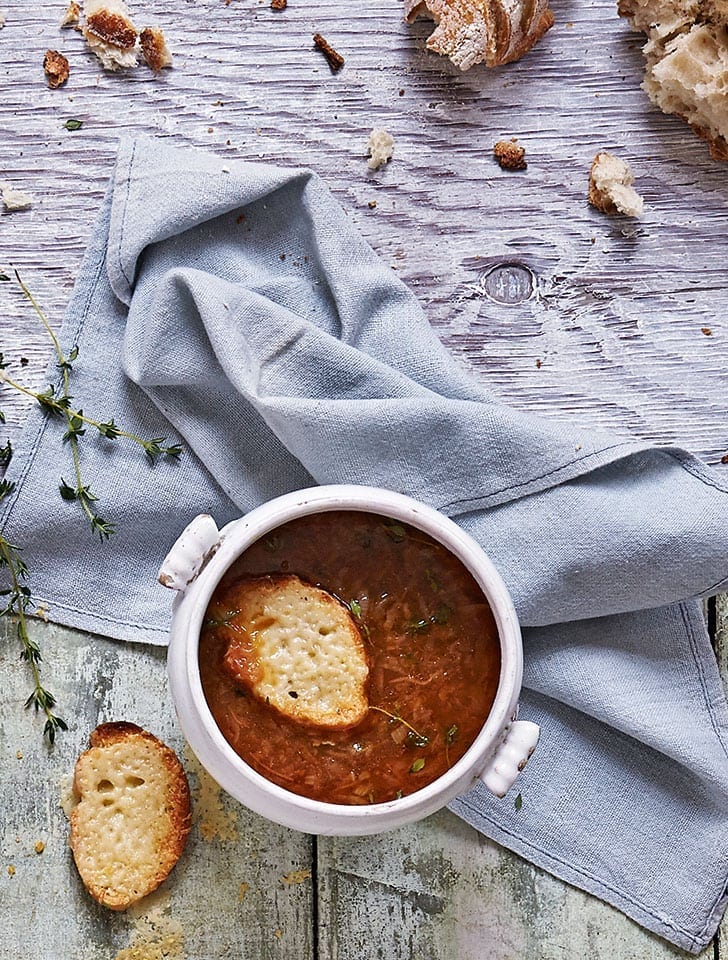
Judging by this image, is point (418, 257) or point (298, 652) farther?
point (418, 257)

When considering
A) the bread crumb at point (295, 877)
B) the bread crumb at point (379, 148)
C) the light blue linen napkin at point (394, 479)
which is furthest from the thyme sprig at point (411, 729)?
the bread crumb at point (379, 148)

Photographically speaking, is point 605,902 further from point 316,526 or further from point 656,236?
point 656,236

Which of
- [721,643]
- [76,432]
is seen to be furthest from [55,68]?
[721,643]

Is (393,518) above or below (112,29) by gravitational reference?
below

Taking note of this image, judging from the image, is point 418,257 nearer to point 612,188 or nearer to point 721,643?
point 612,188

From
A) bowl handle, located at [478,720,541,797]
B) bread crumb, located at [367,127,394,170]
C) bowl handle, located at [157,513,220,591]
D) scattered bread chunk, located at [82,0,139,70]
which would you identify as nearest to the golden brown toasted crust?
scattered bread chunk, located at [82,0,139,70]

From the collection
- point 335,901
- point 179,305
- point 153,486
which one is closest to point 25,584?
point 153,486
